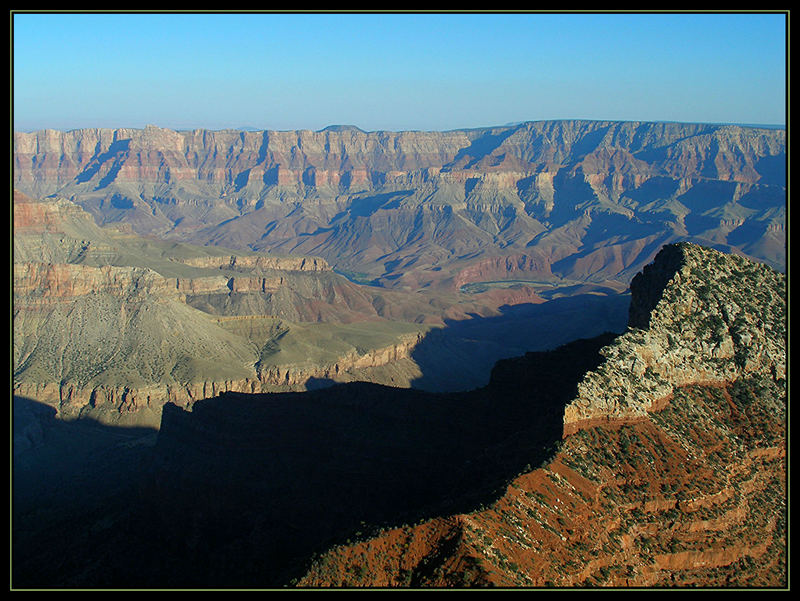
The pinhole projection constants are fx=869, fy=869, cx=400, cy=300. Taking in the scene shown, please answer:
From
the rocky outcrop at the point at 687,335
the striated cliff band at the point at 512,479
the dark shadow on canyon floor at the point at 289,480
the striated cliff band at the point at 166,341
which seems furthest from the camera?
the striated cliff band at the point at 166,341

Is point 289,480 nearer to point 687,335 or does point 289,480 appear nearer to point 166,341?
point 687,335

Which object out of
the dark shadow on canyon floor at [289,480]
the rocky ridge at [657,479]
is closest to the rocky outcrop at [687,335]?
the rocky ridge at [657,479]

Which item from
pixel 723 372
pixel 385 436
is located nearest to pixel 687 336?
pixel 723 372

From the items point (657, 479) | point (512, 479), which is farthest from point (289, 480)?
point (657, 479)

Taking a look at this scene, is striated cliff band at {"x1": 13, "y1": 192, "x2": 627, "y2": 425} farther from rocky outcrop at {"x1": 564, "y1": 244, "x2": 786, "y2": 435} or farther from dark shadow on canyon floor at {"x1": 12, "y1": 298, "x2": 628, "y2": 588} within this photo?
rocky outcrop at {"x1": 564, "y1": 244, "x2": 786, "y2": 435}

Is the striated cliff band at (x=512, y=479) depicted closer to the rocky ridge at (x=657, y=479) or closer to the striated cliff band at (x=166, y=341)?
the rocky ridge at (x=657, y=479)

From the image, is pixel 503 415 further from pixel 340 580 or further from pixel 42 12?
pixel 42 12

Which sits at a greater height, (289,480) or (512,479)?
(512,479)
